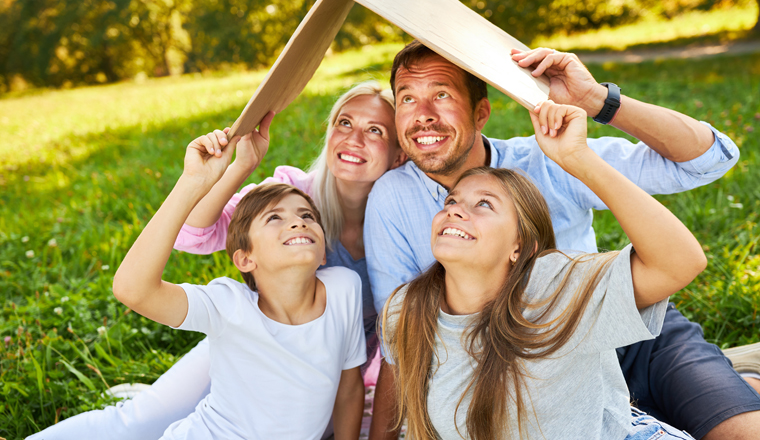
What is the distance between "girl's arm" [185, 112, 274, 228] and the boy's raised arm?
25 centimetres

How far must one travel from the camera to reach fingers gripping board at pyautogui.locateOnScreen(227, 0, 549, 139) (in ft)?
4.70

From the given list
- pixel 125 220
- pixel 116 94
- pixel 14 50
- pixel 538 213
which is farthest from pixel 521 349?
pixel 14 50

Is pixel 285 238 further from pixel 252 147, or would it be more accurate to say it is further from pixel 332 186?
pixel 332 186

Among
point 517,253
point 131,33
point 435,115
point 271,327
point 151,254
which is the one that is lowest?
point 271,327

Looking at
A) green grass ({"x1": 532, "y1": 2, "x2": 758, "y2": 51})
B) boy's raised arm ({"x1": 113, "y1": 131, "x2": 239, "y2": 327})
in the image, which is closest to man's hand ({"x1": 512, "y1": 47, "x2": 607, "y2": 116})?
boy's raised arm ({"x1": 113, "y1": 131, "x2": 239, "y2": 327})

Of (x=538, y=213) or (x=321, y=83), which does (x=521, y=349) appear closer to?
(x=538, y=213)

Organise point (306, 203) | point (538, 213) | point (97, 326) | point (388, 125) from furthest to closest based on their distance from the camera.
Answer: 1. point (97, 326)
2. point (388, 125)
3. point (306, 203)
4. point (538, 213)

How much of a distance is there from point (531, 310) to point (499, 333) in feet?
0.44

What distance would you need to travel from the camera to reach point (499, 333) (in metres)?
1.68

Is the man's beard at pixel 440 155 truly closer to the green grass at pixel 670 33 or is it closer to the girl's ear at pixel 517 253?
the girl's ear at pixel 517 253

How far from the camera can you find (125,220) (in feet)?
14.8

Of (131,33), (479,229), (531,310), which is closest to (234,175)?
(479,229)

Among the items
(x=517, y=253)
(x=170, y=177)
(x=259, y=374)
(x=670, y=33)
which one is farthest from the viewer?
(x=670, y=33)

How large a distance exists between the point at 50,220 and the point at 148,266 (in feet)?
12.2
